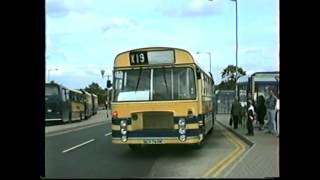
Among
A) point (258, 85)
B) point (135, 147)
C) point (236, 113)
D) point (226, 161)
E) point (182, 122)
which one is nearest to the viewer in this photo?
point (226, 161)

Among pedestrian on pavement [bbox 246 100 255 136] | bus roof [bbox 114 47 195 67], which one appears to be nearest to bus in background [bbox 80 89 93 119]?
bus roof [bbox 114 47 195 67]

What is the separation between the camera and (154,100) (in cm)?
1303

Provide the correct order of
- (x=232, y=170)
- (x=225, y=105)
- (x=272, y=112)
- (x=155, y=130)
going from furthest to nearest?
(x=225, y=105), (x=272, y=112), (x=155, y=130), (x=232, y=170)

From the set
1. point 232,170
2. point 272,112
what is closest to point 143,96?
point 232,170

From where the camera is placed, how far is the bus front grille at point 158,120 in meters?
13.0

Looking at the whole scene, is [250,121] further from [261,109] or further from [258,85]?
[258,85]

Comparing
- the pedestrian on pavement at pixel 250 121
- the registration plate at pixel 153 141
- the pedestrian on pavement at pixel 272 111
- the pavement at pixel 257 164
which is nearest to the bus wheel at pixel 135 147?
the registration plate at pixel 153 141

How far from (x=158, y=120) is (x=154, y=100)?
1.52 feet

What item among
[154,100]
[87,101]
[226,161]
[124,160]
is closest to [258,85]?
[87,101]

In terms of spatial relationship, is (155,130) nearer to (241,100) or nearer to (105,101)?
(105,101)

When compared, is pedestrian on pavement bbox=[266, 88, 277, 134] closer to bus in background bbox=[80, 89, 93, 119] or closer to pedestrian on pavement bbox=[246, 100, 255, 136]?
pedestrian on pavement bbox=[246, 100, 255, 136]
